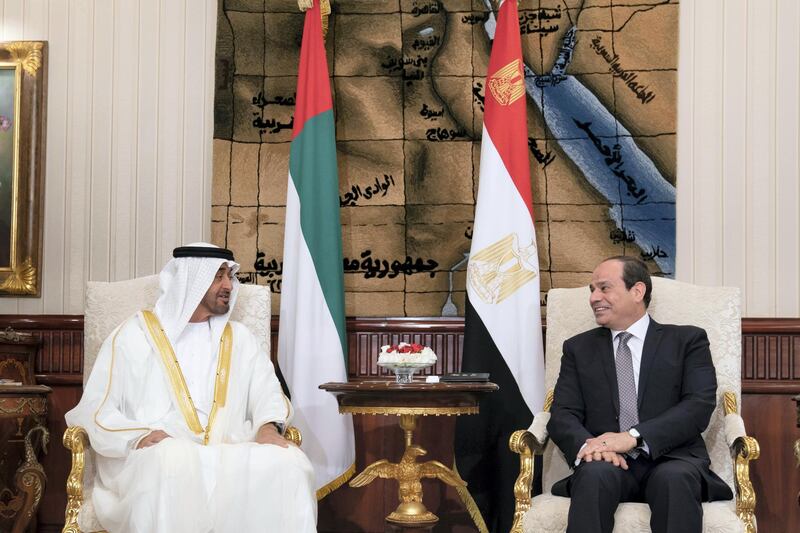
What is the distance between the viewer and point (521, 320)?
527 centimetres

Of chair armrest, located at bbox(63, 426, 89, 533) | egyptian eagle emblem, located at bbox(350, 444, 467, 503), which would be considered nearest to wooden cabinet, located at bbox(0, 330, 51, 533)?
chair armrest, located at bbox(63, 426, 89, 533)

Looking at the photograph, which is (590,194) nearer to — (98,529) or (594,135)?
(594,135)

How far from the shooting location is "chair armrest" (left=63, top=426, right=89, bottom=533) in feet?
14.0

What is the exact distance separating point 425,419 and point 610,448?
5.95ft

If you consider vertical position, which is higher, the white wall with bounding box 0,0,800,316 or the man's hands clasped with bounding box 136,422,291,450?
the white wall with bounding box 0,0,800,316

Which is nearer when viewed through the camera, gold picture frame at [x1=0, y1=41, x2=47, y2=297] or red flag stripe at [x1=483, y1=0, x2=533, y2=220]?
red flag stripe at [x1=483, y1=0, x2=533, y2=220]

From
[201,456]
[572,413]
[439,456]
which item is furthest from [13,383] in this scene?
[572,413]

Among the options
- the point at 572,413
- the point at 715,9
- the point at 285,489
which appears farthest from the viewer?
the point at 715,9

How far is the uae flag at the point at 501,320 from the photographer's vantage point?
5238 mm

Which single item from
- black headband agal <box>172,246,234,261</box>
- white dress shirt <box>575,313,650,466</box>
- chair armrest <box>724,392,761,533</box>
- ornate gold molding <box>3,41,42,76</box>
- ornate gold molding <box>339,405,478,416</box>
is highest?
ornate gold molding <box>3,41,42,76</box>

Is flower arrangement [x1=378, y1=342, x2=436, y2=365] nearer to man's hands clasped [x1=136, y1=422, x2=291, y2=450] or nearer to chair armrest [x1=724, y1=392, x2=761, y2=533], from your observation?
man's hands clasped [x1=136, y1=422, x2=291, y2=450]

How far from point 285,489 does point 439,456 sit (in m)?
1.77

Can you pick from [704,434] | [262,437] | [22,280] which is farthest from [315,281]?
[704,434]

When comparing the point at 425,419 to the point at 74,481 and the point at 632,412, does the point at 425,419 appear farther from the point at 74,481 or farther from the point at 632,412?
the point at 74,481
